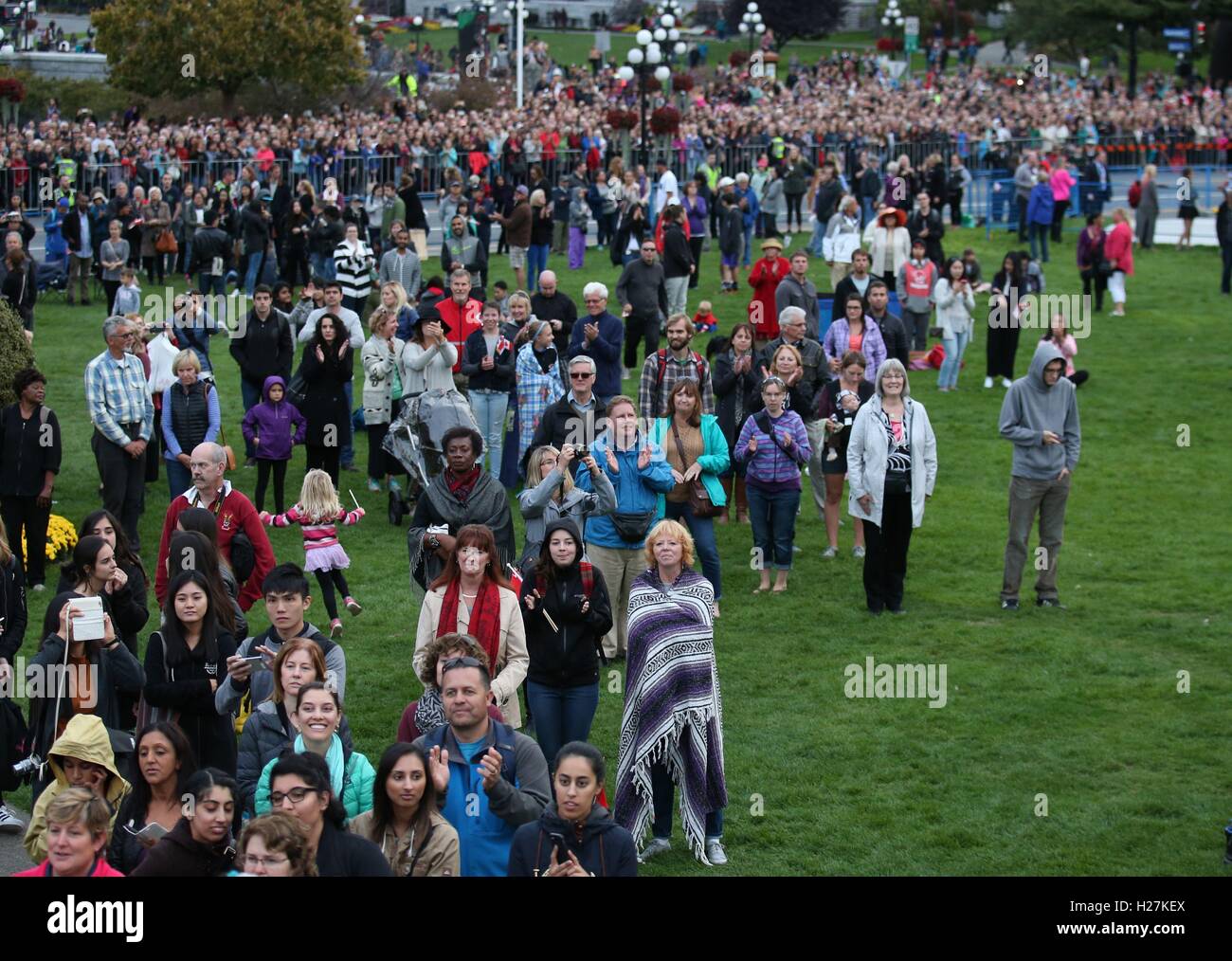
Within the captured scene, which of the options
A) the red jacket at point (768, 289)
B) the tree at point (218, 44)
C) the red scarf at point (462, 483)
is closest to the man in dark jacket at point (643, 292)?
the red jacket at point (768, 289)

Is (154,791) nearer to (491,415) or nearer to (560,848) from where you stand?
(560,848)

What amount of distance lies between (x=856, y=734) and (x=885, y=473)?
8.68 ft

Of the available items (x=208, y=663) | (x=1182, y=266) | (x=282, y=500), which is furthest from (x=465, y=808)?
(x=1182, y=266)

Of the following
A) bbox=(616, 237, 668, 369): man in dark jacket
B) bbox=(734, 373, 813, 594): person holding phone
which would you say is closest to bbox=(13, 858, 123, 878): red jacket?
bbox=(734, 373, 813, 594): person holding phone

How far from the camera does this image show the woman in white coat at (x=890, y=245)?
23.3 meters

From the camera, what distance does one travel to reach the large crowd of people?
7648mm

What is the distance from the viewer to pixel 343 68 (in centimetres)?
4909

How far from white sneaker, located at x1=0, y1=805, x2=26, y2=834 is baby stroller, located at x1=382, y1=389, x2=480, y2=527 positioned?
4.64 meters

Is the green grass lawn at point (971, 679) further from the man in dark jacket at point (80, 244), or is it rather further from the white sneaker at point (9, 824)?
the man in dark jacket at point (80, 244)

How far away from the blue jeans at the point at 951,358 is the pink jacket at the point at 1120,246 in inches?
204

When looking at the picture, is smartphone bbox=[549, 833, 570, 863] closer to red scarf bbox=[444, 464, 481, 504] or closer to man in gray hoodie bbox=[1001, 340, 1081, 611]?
red scarf bbox=[444, 464, 481, 504]

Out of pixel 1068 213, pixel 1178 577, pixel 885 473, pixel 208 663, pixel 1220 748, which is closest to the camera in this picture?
pixel 208 663

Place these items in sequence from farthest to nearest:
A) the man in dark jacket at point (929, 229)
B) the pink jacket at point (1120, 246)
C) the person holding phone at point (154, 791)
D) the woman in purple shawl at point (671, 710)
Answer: the man in dark jacket at point (929, 229) < the pink jacket at point (1120, 246) < the woman in purple shawl at point (671, 710) < the person holding phone at point (154, 791)

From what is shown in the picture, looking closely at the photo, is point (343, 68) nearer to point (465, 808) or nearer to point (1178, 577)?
point (1178, 577)
